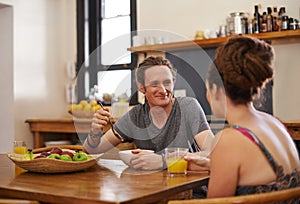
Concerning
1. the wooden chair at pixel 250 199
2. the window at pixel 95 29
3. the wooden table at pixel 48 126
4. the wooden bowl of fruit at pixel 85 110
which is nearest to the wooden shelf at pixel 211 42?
the window at pixel 95 29

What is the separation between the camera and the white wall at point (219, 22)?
3.57m

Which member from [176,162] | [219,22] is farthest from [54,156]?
[219,22]

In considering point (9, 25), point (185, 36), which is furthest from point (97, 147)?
point (9, 25)

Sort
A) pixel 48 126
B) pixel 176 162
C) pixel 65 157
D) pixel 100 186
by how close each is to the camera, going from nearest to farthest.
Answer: pixel 100 186 → pixel 176 162 → pixel 65 157 → pixel 48 126

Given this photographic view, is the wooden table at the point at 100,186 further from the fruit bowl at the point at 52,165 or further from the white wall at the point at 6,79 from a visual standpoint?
the white wall at the point at 6,79

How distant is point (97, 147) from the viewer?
7.78ft

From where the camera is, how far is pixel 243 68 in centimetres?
148

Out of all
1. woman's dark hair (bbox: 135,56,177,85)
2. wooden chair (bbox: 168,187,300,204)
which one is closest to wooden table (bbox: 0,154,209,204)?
wooden chair (bbox: 168,187,300,204)

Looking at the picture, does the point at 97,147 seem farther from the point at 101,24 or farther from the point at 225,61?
the point at 101,24

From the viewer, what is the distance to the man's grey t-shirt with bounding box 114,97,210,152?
2.29 metres

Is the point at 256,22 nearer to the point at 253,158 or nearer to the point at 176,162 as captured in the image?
the point at 176,162

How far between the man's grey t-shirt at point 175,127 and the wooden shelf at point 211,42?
96 centimetres

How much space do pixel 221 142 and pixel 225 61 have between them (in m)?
0.28

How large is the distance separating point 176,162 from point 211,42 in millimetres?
2139
